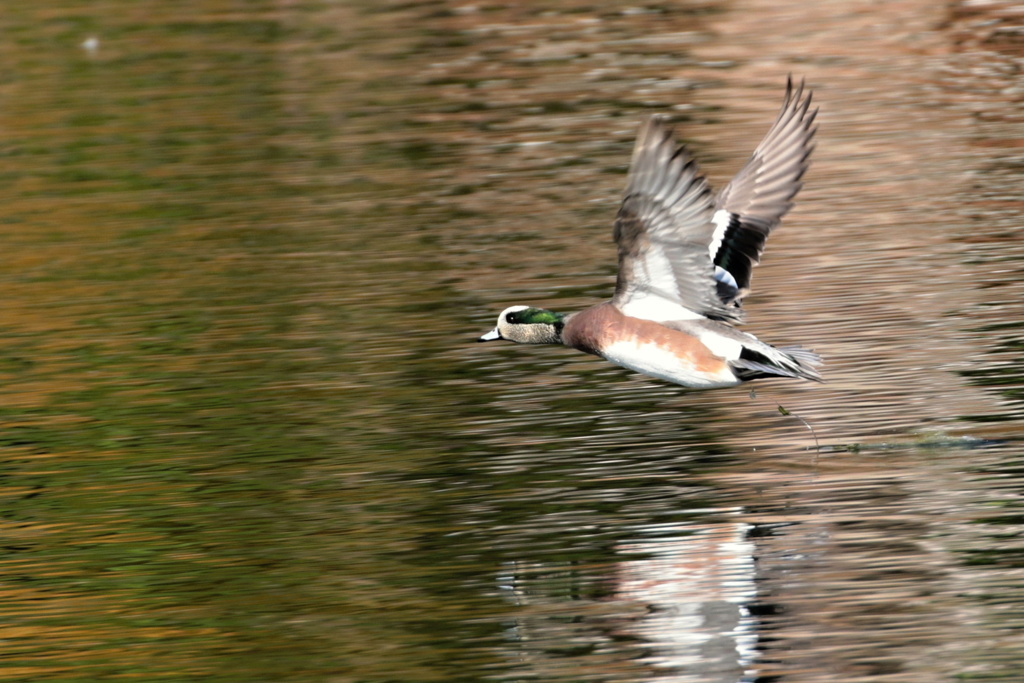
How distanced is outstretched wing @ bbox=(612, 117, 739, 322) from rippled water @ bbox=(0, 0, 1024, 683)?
1.05m

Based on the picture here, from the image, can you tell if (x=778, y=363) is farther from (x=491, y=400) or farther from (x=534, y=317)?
(x=491, y=400)

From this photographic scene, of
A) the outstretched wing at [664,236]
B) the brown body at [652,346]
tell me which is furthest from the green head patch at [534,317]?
the outstretched wing at [664,236]

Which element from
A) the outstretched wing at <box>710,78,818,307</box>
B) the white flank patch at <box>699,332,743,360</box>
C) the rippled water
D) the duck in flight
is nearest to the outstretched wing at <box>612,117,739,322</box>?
the duck in flight

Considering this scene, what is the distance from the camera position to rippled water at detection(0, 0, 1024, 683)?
8281 mm

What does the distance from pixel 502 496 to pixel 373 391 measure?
2682mm

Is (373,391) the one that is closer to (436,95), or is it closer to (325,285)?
(325,285)

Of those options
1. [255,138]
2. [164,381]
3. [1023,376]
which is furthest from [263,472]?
[255,138]

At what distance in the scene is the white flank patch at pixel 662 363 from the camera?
977cm

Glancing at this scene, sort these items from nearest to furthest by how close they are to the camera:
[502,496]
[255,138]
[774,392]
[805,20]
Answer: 1. [502,496]
2. [774,392]
3. [255,138]
4. [805,20]

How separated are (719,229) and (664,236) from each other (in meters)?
1.51

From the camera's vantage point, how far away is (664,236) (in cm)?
934

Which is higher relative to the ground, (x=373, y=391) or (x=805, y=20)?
(x=805, y=20)

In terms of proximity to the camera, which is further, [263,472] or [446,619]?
[263,472]

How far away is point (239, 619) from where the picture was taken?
28.6 ft
